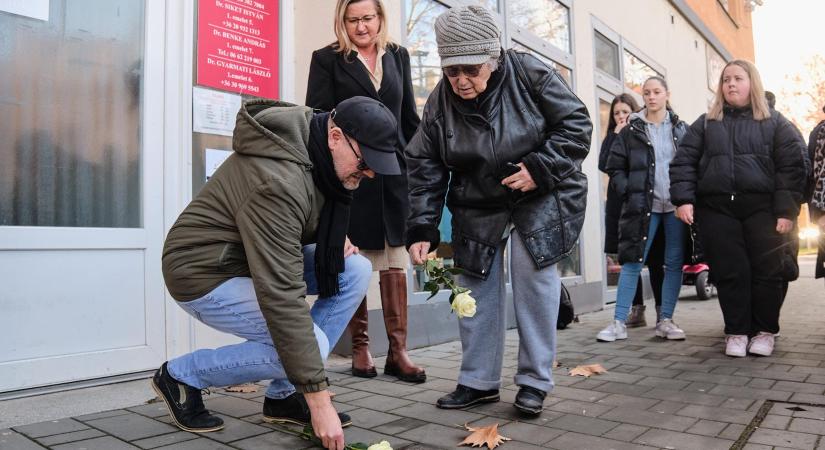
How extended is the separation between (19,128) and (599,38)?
696 cm

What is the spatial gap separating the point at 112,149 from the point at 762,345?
163 inches

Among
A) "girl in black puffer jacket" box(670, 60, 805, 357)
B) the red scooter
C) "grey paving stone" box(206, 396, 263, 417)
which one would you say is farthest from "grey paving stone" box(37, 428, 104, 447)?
the red scooter

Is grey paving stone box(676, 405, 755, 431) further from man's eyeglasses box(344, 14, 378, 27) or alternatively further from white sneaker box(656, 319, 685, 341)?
man's eyeglasses box(344, 14, 378, 27)

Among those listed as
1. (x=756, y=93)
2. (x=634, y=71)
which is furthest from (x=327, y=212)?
(x=634, y=71)

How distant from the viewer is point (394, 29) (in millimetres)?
4922

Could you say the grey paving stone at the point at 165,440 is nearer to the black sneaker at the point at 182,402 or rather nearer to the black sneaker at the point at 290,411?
the black sneaker at the point at 182,402

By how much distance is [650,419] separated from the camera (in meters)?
2.93

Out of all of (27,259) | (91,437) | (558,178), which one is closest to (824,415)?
(558,178)

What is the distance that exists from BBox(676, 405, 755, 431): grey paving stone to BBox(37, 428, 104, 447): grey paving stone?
2.47 meters

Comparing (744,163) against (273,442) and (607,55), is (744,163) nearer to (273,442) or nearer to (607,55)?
(273,442)

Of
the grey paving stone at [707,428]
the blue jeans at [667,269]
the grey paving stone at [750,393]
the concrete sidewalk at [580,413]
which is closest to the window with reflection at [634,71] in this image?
the blue jeans at [667,269]

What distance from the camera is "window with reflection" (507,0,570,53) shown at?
21.9 ft

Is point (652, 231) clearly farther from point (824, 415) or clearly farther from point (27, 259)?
point (27, 259)

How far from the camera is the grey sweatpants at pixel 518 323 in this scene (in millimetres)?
3043
